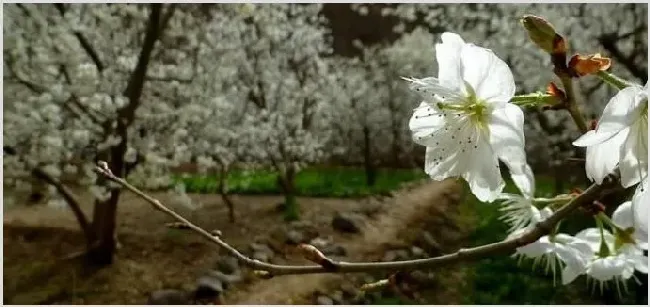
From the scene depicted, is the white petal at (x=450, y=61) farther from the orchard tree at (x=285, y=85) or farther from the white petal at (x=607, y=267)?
the orchard tree at (x=285, y=85)

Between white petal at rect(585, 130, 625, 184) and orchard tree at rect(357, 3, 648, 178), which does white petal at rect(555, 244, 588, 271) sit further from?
orchard tree at rect(357, 3, 648, 178)

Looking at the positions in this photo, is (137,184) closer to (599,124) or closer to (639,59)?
(639,59)

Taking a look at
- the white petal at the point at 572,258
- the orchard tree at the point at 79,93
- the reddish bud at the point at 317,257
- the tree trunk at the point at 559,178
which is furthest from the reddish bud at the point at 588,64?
the orchard tree at the point at 79,93

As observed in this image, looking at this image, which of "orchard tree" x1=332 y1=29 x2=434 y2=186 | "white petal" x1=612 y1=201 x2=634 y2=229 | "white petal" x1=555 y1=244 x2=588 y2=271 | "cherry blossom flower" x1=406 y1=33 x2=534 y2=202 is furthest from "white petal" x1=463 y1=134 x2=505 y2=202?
"orchard tree" x1=332 y1=29 x2=434 y2=186

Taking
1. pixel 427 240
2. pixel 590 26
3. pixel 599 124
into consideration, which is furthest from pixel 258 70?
pixel 599 124

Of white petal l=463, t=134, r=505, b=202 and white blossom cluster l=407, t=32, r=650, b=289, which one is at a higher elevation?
white blossom cluster l=407, t=32, r=650, b=289

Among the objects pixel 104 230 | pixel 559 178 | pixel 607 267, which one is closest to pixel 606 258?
pixel 607 267
